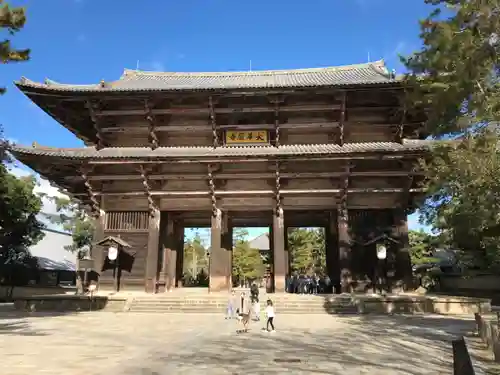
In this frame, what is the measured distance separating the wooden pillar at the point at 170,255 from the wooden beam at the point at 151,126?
4.17 metres

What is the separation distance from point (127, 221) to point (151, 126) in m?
5.16

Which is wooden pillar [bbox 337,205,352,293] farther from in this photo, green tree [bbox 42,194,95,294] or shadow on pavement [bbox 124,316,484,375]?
green tree [bbox 42,194,95,294]

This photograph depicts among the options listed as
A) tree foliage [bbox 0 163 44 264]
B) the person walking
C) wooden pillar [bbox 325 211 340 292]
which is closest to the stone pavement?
the person walking

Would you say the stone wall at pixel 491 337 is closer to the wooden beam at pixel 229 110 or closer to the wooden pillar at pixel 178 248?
the wooden beam at pixel 229 110

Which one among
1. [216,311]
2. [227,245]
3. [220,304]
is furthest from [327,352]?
[227,245]

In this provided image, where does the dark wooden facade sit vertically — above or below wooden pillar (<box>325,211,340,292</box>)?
above

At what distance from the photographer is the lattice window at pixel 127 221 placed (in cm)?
2060

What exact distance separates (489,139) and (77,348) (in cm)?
987

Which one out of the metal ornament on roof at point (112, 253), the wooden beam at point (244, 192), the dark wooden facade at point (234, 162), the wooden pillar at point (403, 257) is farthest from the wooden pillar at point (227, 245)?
the wooden pillar at point (403, 257)

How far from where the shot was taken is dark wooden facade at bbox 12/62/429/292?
758 inches

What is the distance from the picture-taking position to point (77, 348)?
912cm

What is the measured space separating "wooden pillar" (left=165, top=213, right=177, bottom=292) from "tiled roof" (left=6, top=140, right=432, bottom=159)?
4.27 metres

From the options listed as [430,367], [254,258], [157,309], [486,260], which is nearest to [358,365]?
[430,367]

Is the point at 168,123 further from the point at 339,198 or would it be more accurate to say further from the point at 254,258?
the point at 254,258
